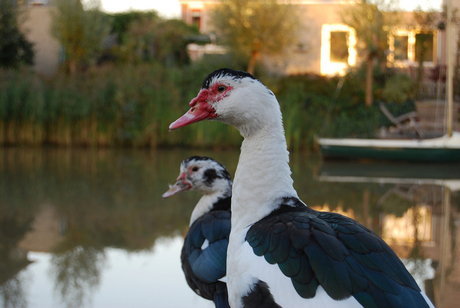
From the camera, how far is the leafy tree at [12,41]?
1697 centimetres

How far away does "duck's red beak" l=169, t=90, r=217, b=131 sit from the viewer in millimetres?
2262

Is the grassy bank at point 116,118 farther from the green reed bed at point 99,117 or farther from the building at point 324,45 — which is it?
the building at point 324,45

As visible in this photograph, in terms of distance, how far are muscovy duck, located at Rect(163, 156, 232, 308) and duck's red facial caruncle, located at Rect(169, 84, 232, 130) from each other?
3.00ft

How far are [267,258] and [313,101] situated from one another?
13.1m

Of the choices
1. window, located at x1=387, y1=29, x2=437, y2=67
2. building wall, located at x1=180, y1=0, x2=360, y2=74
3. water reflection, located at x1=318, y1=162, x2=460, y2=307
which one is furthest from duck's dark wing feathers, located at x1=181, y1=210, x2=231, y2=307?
building wall, located at x1=180, y1=0, x2=360, y2=74

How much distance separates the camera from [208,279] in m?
2.83

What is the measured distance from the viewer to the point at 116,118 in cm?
1289

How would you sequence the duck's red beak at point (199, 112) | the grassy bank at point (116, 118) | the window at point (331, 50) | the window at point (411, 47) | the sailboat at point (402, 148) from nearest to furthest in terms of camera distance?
1. the duck's red beak at point (199, 112)
2. the sailboat at point (402, 148)
3. the grassy bank at point (116, 118)
4. the window at point (411, 47)
5. the window at point (331, 50)

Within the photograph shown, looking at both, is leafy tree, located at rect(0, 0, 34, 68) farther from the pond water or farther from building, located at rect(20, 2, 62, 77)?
the pond water

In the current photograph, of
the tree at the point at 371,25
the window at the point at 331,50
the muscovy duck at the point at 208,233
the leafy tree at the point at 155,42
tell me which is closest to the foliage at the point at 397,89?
the tree at the point at 371,25

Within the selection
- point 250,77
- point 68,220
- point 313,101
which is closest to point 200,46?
point 313,101

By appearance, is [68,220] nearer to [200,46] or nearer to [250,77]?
[250,77]

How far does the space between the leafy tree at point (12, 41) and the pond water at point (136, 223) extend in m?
8.70

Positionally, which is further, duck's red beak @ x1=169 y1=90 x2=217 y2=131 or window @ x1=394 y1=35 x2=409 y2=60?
window @ x1=394 y1=35 x2=409 y2=60
